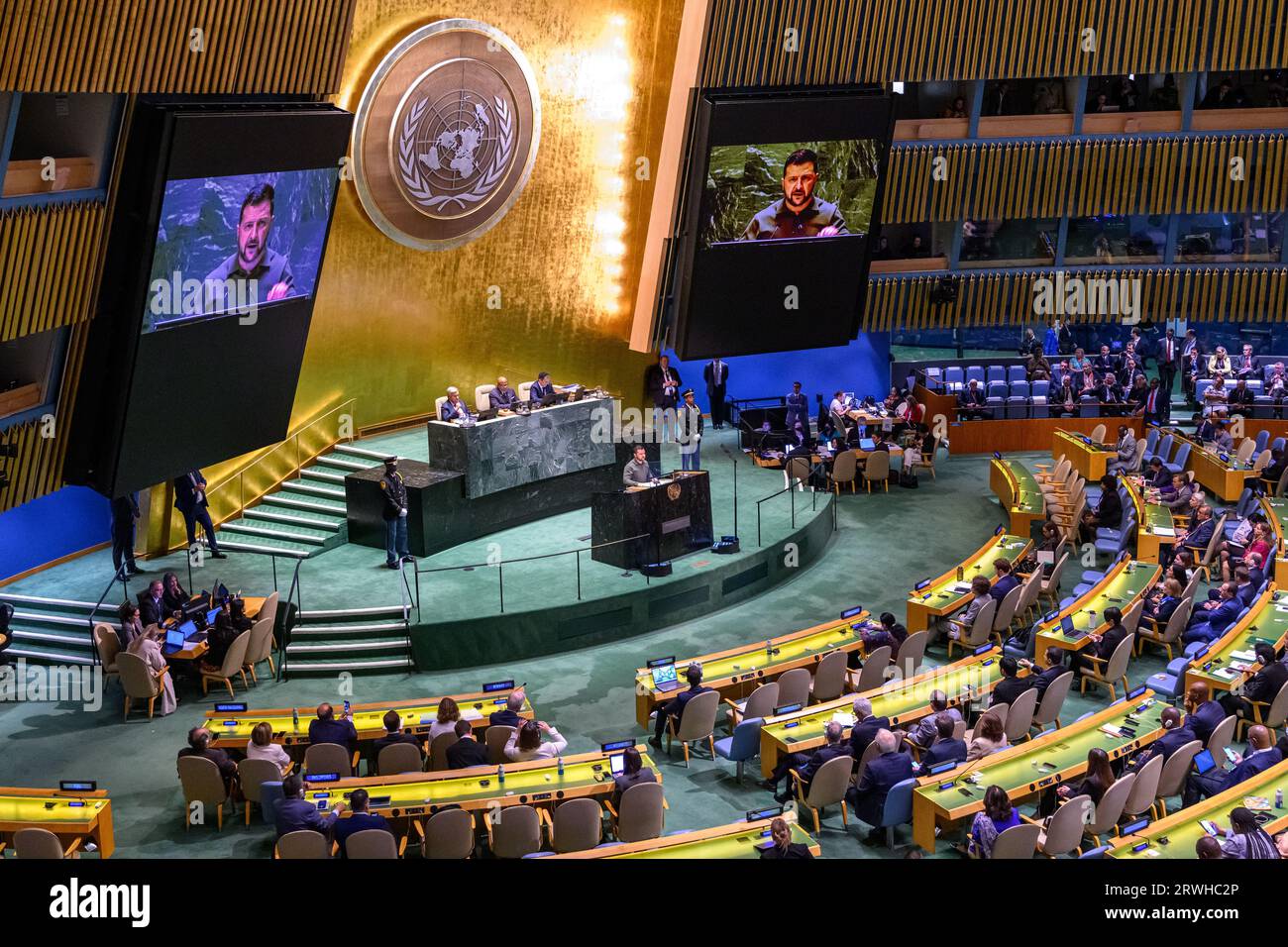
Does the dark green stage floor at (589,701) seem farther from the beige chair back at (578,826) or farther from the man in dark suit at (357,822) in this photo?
the man in dark suit at (357,822)

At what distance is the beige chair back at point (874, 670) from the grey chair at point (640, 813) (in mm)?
3783

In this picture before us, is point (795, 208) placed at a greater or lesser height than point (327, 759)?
greater

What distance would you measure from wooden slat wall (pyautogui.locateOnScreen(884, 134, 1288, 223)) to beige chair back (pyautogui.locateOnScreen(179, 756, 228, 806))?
15.1 metres

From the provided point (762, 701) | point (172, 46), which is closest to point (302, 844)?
point (762, 701)

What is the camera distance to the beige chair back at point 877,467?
23.5 m

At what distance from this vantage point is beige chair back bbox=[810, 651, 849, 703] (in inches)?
576

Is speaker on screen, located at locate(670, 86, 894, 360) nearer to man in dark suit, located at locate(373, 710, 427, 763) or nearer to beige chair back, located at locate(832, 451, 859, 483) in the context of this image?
beige chair back, located at locate(832, 451, 859, 483)

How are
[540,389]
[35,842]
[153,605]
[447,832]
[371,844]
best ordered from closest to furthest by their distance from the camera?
[35,842] → [371,844] → [447,832] → [153,605] → [540,389]

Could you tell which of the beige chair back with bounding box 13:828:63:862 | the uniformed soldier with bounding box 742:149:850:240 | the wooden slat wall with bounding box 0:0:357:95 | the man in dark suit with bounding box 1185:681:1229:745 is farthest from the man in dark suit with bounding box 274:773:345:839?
the uniformed soldier with bounding box 742:149:850:240

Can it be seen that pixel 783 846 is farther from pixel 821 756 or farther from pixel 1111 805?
pixel 1111 805

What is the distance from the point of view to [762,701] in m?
13.7

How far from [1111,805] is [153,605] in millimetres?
10352

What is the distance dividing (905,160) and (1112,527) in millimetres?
6931
